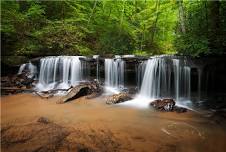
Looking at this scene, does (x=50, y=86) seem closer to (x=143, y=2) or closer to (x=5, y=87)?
(x=5, y=87)

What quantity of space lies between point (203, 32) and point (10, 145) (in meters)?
7.97

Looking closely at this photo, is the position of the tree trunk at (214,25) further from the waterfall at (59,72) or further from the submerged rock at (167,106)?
the waterfall at (59,72)

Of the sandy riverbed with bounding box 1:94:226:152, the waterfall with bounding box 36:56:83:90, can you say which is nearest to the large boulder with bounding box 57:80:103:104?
the sandy riverbed with bounding box 1:94:226:152

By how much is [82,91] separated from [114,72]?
7.29ft

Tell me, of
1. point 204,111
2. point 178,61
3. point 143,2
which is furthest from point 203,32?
point 143,2

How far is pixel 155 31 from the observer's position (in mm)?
18203

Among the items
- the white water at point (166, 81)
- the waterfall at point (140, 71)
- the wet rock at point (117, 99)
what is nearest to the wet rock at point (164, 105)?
the white water at point (166, 81)

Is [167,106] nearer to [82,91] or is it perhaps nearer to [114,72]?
[82,91]

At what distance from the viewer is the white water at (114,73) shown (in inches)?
417

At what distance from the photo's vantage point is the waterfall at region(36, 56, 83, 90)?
36.9 feet

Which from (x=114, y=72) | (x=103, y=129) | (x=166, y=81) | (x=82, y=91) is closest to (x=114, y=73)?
(x=114, y=72)

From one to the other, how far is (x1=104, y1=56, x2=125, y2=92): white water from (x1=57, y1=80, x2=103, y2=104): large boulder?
880mm

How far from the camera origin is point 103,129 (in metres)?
5.57

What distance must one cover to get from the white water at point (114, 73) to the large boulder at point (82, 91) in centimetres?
88
